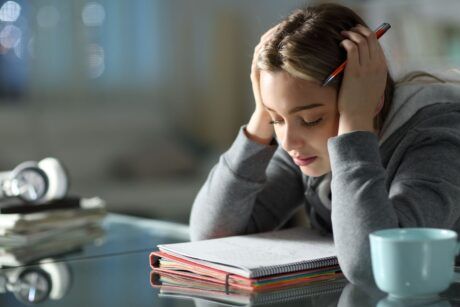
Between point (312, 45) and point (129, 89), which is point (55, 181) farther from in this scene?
point (129, 89)

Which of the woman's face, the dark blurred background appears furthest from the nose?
the dark blurred background

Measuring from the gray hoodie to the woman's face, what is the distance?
0.09 metres

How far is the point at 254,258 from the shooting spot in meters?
1.15

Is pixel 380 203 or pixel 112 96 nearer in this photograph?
pixel 380 203

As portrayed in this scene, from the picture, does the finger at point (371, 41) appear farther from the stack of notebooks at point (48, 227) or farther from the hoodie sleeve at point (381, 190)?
the stack of notebooks at point (48, 227)

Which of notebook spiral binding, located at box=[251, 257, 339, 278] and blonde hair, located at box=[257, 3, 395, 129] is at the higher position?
blonde hair, located at box=[257, 3, 395, 129]

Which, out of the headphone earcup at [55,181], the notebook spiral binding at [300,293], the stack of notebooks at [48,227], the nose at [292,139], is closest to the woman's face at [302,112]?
the nose at [292,139]

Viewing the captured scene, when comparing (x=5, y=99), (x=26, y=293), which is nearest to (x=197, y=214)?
(x=26, y=293)

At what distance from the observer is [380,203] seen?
3.59 feet

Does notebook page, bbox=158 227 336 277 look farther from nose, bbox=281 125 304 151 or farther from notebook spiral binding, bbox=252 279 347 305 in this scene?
nose, bbox=281 125 304 151

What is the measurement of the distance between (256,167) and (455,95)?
1.25ft

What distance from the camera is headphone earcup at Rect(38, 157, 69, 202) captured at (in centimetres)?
183

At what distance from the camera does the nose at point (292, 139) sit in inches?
48.8

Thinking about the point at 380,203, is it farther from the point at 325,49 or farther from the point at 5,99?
the point at 5,99
